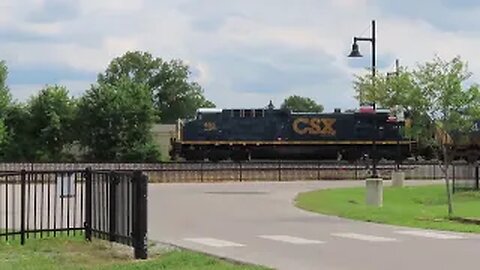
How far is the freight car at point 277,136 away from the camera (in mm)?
67500

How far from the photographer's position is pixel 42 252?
16.8 meters

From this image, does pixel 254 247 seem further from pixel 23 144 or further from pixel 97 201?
pixel 23 144

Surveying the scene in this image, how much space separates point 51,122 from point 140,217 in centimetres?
6731

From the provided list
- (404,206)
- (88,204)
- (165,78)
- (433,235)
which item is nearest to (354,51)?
(404,206)

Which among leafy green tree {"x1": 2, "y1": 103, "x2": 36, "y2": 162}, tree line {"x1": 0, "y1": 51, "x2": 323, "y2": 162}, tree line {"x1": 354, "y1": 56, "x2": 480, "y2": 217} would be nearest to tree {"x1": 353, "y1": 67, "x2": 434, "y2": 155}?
tree line {"x1": 354, "y1": 56, "x2": 480, "y2": 217}

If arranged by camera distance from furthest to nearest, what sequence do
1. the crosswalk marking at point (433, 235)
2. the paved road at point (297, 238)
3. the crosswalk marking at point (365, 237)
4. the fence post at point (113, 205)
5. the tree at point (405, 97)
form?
1. the tree at point (405, 97)
2. the crosswalk marking at point (433, 235)
3. the crosswalk marking at point (365, 237)
4. the fence post at point (113, 205)
5. the paved road at point (297, 238)

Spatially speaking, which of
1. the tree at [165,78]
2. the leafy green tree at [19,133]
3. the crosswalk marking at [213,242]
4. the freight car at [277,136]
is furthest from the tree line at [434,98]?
the tree at [165,78]

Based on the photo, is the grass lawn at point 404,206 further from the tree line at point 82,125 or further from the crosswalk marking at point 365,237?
the tree line at point 82,125

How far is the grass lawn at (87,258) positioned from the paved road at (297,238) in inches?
41.3

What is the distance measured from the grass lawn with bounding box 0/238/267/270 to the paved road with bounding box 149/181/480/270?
1048mm

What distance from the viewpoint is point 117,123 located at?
78000 millimetres

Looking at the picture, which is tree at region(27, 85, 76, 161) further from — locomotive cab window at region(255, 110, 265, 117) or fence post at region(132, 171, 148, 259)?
fence post at region(132, 171, 148, 259)

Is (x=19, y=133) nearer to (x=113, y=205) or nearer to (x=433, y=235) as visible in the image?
(x=433, y=235)

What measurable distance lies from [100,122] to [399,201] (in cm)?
4555
